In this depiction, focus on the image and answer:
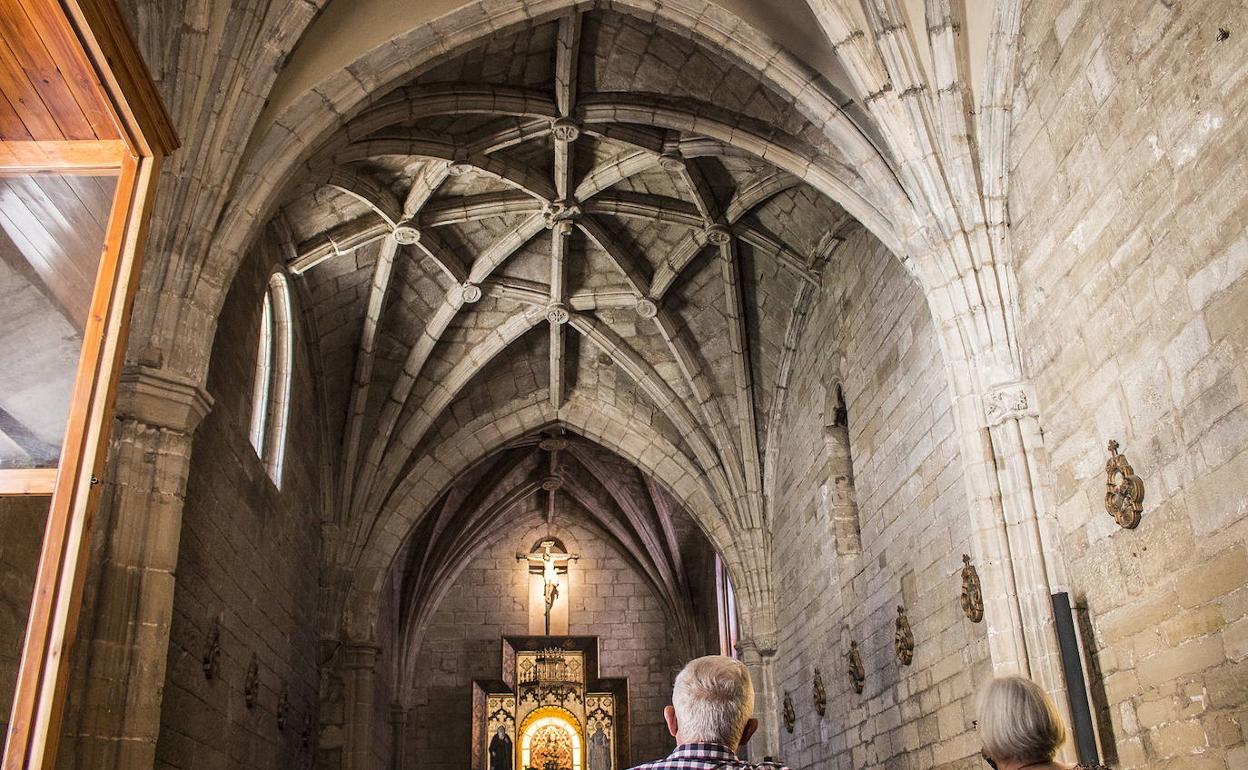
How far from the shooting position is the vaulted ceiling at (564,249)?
356 inches

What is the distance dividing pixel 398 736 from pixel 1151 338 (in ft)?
46.0

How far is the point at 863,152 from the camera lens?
7613 millimetres

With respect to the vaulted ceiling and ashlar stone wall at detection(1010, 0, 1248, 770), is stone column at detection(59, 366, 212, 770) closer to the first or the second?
the vaulted ceiling

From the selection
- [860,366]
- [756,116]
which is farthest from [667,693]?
[756,116]

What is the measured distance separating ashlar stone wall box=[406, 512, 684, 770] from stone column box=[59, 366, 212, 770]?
11.7 metres

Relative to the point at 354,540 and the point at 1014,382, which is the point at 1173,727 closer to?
the point at 1014,382

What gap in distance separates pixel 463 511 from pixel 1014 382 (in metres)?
12.0

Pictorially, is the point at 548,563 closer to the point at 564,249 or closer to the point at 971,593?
the point at 564,249

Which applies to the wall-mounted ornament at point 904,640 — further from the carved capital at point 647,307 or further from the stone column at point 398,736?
the stone column at point 398,736

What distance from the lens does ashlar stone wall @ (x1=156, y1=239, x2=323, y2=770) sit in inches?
287

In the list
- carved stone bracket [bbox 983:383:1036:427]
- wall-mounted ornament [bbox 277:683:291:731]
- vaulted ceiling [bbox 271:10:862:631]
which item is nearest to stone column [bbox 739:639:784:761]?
vaulted ceiling [bbox 271:10:862:631]

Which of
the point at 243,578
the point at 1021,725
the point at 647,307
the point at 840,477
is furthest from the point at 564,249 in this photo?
the point at 1021,725

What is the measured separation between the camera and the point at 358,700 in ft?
39.5

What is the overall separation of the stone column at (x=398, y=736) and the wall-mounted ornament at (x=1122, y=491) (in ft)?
43.6
